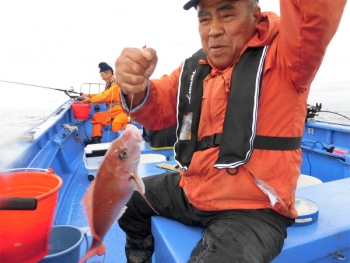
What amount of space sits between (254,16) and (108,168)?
1.44 meters

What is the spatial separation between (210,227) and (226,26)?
131cm

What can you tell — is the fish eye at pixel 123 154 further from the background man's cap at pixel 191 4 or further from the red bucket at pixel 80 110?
the red bucket at pixel 80 110

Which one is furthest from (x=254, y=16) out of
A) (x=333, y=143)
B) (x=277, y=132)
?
(x=333, y=143)

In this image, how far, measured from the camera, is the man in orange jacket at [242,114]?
156 centimetres

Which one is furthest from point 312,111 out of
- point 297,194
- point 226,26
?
point 226,26

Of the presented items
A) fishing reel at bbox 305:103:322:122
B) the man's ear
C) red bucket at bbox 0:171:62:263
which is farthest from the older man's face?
fishing reel at bbox 305:103:322:122

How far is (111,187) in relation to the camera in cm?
134

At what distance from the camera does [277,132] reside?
1.79 metres

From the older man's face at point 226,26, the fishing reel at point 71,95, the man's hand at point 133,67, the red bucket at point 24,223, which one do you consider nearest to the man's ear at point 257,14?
the older man's face at point 226,26

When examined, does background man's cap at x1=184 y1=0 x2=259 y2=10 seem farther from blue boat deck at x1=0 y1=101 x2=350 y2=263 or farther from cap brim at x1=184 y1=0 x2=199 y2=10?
blue boat deck at x1=0 y1=101 x2=350 y2=263

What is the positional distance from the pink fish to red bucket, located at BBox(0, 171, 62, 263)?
25.6 inches

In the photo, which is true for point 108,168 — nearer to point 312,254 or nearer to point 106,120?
point 312,254

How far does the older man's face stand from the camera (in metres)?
1.90

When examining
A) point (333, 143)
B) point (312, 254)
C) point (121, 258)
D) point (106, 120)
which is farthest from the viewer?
point (106, 120)
